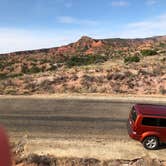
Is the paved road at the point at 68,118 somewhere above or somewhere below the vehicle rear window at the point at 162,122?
below

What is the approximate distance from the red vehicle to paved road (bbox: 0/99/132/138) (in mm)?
2620

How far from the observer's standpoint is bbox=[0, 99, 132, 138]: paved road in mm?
18516

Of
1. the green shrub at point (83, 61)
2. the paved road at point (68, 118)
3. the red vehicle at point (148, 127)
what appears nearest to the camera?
the red vehicle at point (148, 127)

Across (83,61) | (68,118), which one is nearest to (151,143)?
(68,118)

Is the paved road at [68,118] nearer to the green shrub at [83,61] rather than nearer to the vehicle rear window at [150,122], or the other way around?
the vehicle rear window at [150,122]

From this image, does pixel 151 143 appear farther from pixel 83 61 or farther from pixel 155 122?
pixel 83 61

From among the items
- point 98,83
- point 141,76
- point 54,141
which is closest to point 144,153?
point 54,141

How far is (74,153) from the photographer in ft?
49.6

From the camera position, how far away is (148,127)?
15336mm

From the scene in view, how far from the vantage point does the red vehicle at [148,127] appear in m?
15.2

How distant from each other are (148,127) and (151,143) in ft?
3.03

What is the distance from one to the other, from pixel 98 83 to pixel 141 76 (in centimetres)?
513

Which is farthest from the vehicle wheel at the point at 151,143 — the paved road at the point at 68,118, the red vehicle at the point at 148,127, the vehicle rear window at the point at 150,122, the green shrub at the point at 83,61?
the green shrub at the point at 83,61

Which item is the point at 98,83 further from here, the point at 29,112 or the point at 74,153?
the point at 74,153
